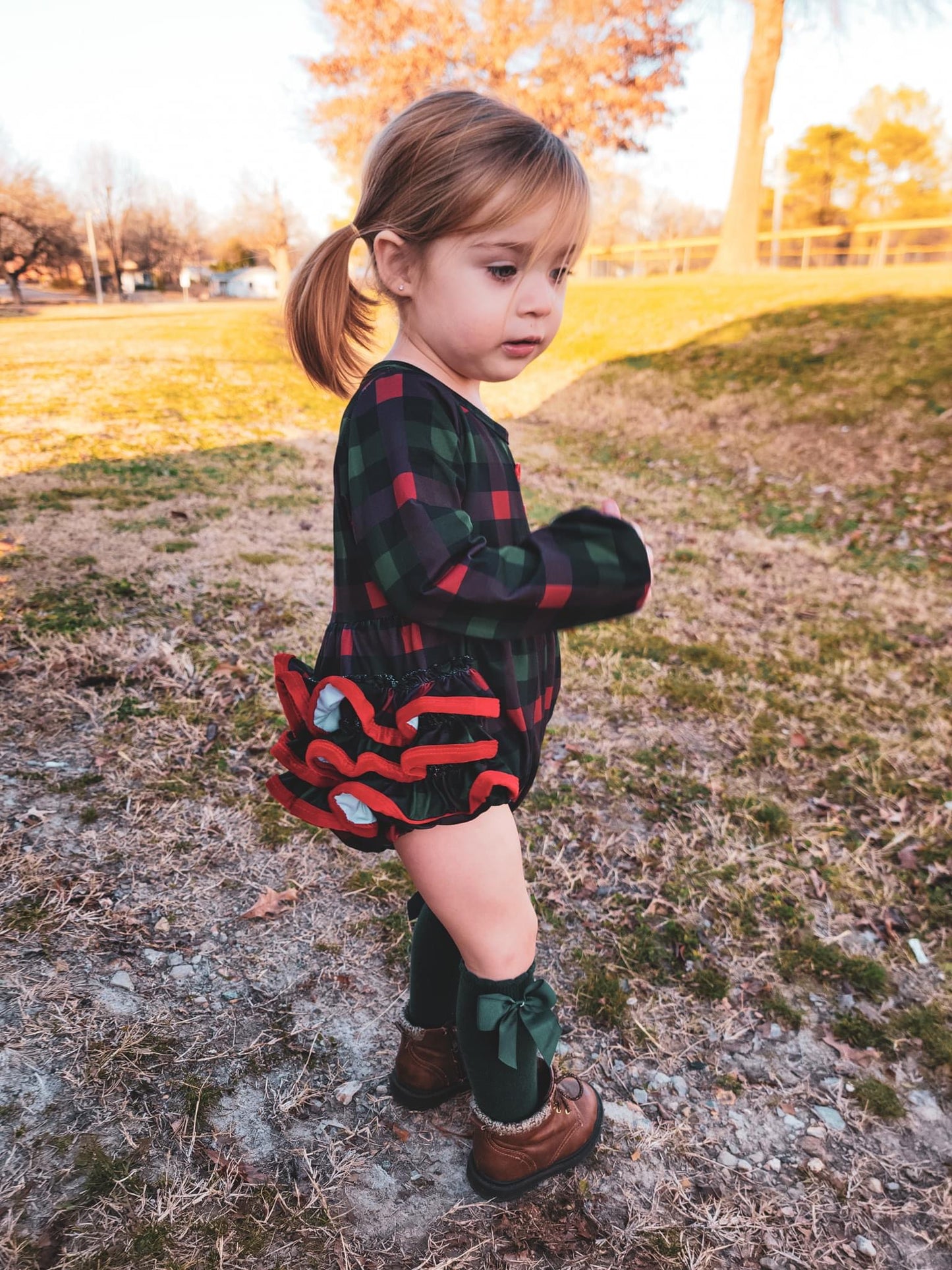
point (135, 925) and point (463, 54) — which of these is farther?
point (463, 54)

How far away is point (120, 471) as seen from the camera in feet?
23.2

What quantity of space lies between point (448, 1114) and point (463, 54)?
29.2 meters

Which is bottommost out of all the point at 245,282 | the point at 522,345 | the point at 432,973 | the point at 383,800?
the point at 432,973

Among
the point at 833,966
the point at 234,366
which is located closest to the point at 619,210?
the point at 234,366

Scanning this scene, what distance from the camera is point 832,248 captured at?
1027 inches

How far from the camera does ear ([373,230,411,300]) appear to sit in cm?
140

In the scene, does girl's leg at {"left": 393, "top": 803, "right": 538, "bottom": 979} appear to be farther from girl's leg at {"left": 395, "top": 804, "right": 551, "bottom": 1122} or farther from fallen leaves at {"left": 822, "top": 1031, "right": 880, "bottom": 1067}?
fallen leaves at {"left": 822, "top": 1031, "right": 880, "bottom": 1067}

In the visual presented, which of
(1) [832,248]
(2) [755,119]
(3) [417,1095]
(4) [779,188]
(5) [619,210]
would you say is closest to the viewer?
(3) [417,1095]

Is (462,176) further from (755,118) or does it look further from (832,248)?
(832,248)

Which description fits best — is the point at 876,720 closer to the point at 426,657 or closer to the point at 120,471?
the point at 426,657

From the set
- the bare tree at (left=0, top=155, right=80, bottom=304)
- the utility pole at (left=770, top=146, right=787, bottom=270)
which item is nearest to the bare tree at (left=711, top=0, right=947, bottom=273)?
the utility pole at (left=770, top=146, right=787, bottom=270)

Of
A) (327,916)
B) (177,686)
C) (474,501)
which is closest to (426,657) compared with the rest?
(474,501)

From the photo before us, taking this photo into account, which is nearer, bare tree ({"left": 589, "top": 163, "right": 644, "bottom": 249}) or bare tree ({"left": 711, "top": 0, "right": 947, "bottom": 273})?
bare tree ({"left": 711, "top": 0, "right": 947, "bottom": 273})

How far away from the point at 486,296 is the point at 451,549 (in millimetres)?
487
